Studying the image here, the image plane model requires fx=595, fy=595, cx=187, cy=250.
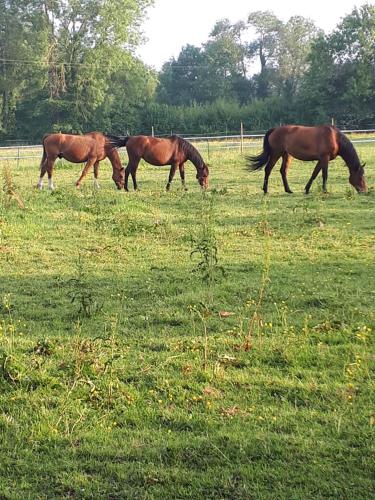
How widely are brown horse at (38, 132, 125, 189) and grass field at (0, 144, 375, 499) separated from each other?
7.12 metres

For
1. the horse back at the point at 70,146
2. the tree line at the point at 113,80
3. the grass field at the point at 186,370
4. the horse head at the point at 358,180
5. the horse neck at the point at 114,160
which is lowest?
the grass field at the point at 186,370

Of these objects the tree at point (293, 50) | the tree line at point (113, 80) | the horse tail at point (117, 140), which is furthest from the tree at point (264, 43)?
the horse tail at point (117, 140)

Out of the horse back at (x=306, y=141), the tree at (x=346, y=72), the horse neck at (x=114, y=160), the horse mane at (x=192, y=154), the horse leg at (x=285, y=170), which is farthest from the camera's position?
the tree at (x=346, y=72)

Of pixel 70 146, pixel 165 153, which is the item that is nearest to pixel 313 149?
pixel 165 153

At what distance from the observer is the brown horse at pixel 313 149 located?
13.4m

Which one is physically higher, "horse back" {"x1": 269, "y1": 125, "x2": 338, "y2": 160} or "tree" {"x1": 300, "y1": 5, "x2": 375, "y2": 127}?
"tree" {"x1": 300, "y1": 5, "x2": 375, "y2": 127}

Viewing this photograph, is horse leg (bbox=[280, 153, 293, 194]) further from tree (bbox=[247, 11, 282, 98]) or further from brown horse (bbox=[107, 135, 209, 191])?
tree (bbox=[247, 11, 282, 98])

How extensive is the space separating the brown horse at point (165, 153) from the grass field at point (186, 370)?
670 centimetres

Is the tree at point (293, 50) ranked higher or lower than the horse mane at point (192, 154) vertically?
higher

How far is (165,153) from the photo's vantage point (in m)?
15.5

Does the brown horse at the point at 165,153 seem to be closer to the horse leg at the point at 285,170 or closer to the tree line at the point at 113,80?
the horse leg at the point at 285,170

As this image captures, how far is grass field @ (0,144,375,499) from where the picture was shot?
3.00 m

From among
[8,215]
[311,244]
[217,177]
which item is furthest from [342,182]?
[8,215]

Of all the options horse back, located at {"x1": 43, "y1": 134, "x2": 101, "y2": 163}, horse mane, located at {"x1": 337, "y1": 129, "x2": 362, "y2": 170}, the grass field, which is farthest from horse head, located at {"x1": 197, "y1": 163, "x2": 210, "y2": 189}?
the grass field
